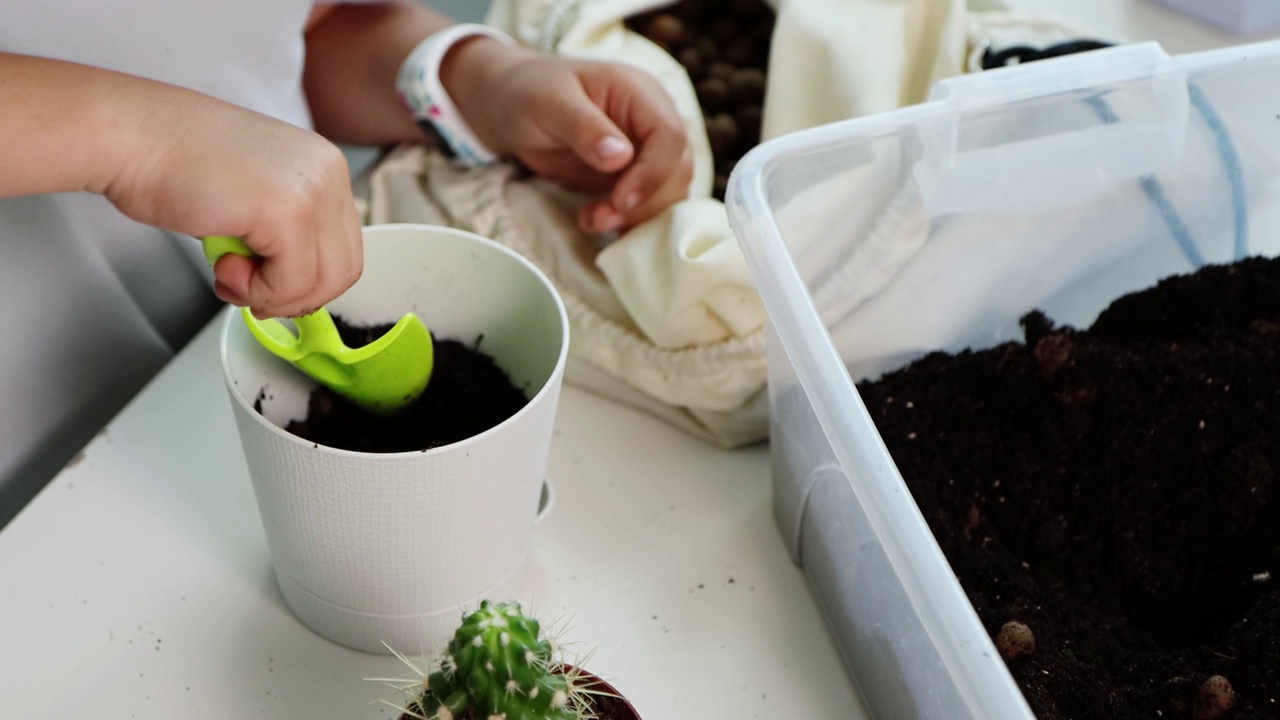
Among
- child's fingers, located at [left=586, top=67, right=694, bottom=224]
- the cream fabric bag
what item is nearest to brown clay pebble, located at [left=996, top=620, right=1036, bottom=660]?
the cream fabric bag

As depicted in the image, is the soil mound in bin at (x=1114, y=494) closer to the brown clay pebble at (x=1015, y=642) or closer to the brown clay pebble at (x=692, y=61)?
the brown clay pebble at (x=1015, y=642)

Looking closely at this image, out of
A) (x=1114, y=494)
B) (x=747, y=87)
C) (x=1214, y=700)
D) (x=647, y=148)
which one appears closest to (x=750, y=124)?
(x=747, y=87)

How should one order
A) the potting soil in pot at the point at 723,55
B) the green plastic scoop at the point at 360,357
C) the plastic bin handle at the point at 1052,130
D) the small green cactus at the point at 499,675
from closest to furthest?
the small green cactus at the point at 499,675 → the green plastic scoop at the point at 360,357 → the plastic bin handle at the point at 1052,130 → the potting soil in pot at the point at 723,55

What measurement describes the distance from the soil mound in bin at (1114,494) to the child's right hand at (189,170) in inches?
10.6

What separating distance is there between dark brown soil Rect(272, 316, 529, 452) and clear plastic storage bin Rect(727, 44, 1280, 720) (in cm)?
12

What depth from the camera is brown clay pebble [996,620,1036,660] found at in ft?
1.37

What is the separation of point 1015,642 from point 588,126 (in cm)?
32

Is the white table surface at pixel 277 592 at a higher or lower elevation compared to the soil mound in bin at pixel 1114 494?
lower

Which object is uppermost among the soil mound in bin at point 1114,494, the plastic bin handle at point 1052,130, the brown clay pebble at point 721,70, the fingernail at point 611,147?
the plastic bin handle at point 1052,130

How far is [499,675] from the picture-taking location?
0.31m

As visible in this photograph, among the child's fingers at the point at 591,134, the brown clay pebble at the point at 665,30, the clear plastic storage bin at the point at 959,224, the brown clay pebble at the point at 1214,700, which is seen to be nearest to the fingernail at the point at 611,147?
the child's fingers at the point at 591,134

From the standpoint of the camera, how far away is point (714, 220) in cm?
55

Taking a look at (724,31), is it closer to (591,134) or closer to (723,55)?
(723,55)

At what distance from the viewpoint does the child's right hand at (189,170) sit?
37cm
